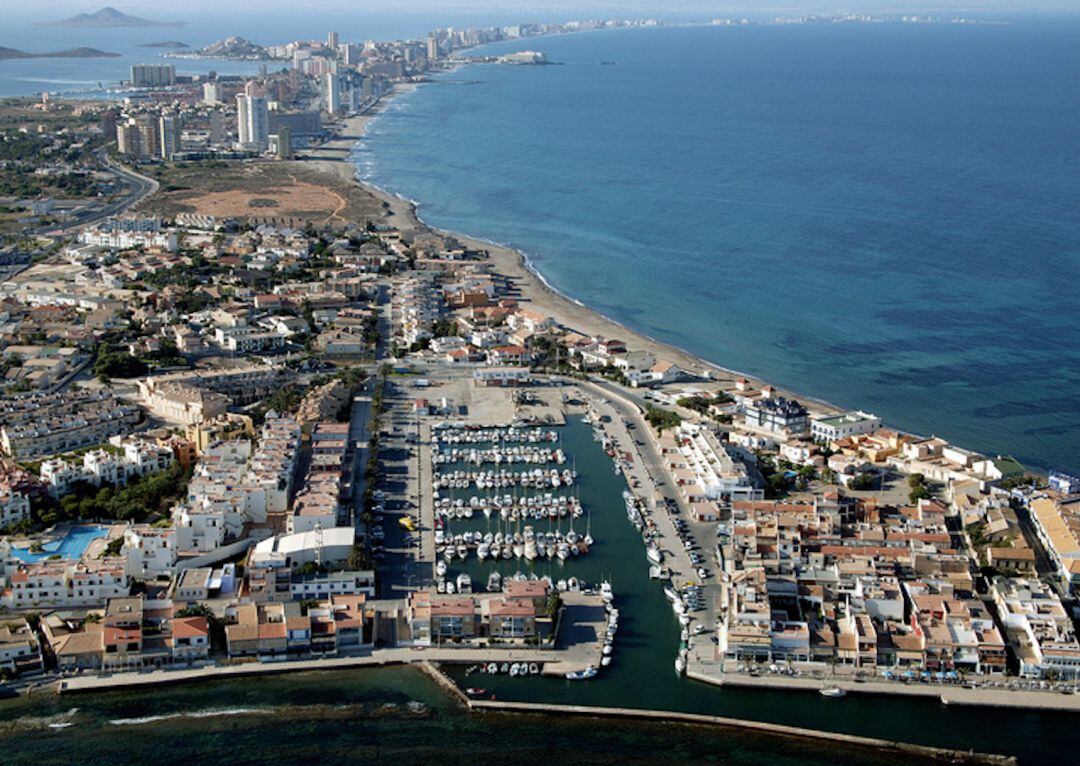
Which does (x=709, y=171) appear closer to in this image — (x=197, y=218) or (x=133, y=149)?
(x=197, y=218)

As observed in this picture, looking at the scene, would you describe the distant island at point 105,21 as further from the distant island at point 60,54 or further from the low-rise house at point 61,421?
the low-rise house at point 61,421

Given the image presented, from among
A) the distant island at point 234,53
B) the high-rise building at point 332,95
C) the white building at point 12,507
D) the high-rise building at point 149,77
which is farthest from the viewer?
the distant island at point 234,53

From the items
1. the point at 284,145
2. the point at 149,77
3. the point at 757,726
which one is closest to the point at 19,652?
the point at 757,726

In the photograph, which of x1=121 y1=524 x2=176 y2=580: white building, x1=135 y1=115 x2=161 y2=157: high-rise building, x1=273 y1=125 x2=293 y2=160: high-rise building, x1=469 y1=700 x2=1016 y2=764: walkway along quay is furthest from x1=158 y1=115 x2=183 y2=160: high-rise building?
x1=469 y1=700 x2=1016 y2=764: walkway along quay

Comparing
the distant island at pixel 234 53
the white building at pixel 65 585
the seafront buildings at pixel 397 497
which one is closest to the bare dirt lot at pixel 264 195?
the seafront buildings at pixel 397 497

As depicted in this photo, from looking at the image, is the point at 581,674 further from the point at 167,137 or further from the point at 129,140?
the point at 129,140
